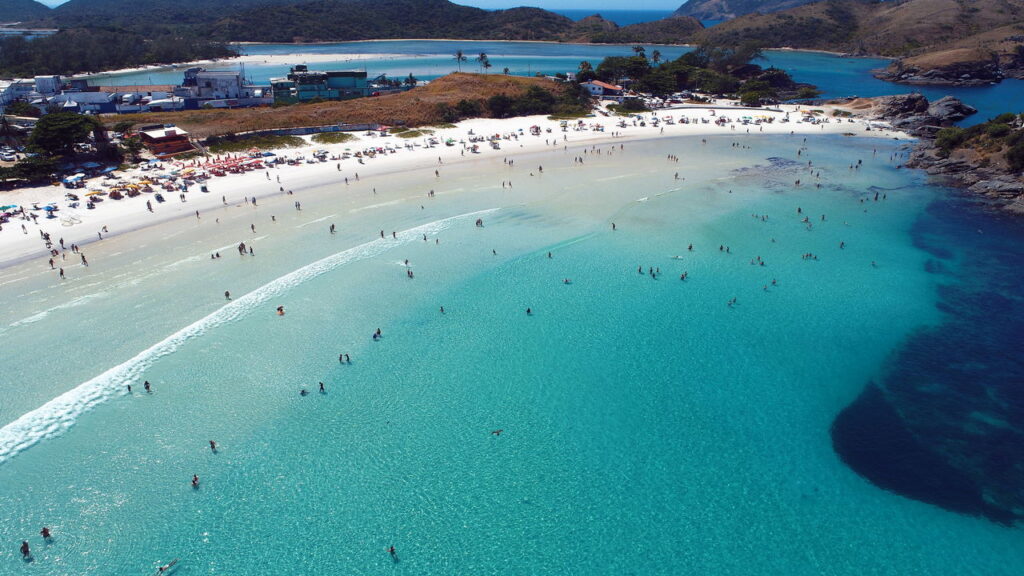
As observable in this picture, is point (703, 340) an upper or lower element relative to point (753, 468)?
upper

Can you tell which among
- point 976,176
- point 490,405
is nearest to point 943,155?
point 976,176

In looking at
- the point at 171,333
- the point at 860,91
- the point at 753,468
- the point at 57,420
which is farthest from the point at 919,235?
the point at 860,91

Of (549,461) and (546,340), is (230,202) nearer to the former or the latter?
(546,340)

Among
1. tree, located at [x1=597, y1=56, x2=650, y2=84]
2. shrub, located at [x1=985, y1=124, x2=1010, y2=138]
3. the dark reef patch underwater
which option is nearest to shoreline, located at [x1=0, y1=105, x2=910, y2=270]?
shrub, located at [x1=985, y1=124, x2=1010, y2=138]

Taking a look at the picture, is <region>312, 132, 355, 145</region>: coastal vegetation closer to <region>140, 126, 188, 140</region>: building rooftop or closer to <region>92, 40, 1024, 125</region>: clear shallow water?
<region>140, 126, 188, 140</region>: building rooftop

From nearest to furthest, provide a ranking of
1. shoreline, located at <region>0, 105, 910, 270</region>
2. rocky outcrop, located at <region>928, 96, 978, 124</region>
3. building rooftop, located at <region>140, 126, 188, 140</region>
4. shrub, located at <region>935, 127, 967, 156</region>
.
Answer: shoreline, located at <region>0, 105, 910, 270</region>
building rooftop, located at <region>140, 126, 188, 140</region>
shrub, located at <region>935, 127, 967, 156</region>
rocky outcrop, located at <region>928, 96, 978, 124</region>

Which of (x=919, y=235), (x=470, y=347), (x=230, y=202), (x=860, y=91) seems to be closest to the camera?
(x=470, y=347)
